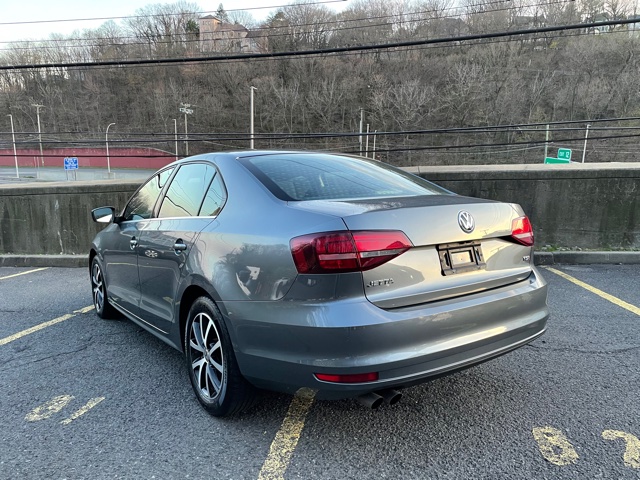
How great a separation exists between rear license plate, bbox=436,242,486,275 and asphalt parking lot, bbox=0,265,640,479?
2.90ft

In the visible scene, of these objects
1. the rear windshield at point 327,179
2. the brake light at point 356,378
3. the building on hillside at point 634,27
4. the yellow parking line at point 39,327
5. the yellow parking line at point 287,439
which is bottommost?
the yellow parking line at point 39,327

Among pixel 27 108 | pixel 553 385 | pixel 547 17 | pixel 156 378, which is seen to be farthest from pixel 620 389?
pixel 27 108

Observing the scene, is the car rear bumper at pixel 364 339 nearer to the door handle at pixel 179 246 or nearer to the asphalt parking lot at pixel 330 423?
the asphalt parking lot at pixel 330 423

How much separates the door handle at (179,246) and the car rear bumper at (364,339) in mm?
629

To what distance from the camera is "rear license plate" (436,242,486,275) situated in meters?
2.04

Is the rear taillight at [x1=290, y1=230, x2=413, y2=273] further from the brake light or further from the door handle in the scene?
the door handle

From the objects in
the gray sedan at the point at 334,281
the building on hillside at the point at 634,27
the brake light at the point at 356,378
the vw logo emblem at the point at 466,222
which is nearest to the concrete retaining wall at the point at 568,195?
the building on hillside at the point at 634,27

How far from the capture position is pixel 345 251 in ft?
6.06

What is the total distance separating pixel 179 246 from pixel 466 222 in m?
1.73

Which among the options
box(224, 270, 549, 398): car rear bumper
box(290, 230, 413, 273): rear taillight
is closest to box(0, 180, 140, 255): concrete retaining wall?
box(224, 270, 549, 398): car rear bumper

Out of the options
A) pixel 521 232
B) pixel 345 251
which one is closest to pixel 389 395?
pixel 345 251

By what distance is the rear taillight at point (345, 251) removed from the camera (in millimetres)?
1846

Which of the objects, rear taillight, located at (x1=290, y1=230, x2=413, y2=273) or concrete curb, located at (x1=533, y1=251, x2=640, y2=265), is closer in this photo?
rear taillight, located at (x1=290, y1=230, x2=413, y2=273)

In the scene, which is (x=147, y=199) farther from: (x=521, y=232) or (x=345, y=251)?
(x=521, y=232)
